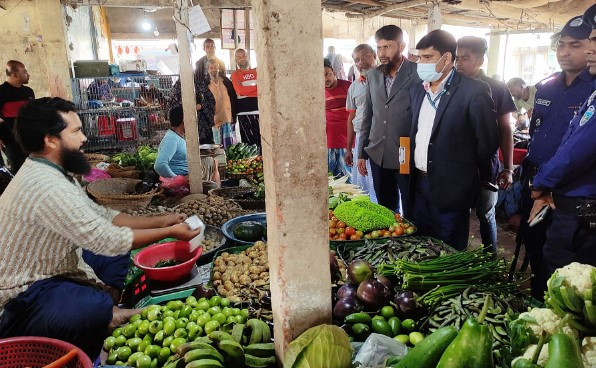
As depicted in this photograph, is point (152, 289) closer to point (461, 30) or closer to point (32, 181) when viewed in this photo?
point (32, 181)

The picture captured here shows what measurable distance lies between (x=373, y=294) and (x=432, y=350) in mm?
903

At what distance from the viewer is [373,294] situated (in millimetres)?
2477

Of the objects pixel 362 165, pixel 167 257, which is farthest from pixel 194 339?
pixel 362 165

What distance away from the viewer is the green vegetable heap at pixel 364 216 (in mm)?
3842

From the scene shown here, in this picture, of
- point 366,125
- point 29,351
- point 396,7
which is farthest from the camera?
point 396,7

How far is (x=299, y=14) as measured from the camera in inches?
68.1

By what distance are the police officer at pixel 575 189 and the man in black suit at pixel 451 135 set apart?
603 mm

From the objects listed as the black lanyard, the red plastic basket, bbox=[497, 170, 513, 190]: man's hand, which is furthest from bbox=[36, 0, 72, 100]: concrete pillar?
bbox=[497, 170, 513, 190]: man's hand

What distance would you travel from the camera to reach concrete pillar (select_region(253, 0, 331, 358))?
1.74 meters

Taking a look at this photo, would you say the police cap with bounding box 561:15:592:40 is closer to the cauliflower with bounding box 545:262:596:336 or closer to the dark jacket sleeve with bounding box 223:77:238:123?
the cauliflower with bounding box 545:262:596:336

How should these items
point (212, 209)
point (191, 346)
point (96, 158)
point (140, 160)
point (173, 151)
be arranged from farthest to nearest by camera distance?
point (96, 158), point (140, 160), point (173, 151), point (212, 209), point (191, 346)

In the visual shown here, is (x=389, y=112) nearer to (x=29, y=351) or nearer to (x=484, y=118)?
(x=484, y=118)

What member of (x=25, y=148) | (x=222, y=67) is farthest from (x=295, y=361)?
(x=222, y=67)

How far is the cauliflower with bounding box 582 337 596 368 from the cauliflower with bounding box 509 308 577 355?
5 cm
